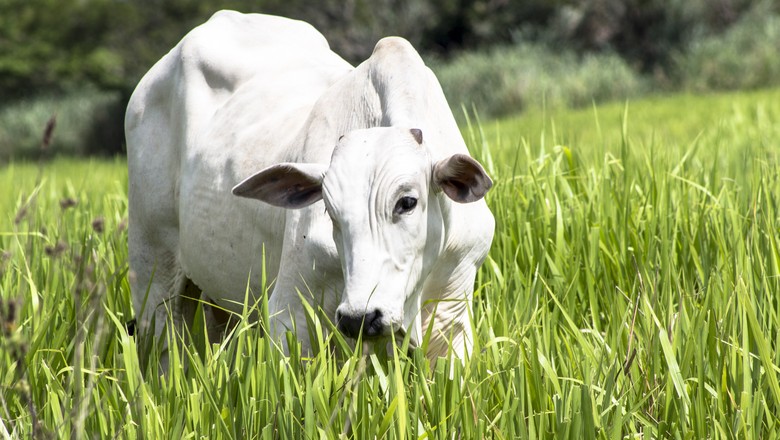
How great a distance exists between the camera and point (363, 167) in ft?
6.91

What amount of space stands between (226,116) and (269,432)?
1353 mm

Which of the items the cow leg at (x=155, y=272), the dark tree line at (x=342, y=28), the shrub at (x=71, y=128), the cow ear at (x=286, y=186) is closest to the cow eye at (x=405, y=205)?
the cow ear at (x=286, y=186)

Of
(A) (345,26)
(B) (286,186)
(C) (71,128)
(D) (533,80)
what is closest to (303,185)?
(B) (286,186)

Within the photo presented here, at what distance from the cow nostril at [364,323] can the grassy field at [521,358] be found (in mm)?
91

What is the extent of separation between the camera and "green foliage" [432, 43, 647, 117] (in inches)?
516

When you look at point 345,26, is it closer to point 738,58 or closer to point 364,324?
point 738,58

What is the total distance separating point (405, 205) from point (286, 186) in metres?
0.33

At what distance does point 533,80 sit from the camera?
13297 mm

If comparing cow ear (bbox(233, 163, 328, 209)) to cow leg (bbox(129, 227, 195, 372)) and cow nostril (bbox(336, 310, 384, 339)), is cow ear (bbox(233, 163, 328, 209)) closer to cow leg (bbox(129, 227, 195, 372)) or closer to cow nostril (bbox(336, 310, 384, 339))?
cow nostril (bbox(336, 310, 384, 339))

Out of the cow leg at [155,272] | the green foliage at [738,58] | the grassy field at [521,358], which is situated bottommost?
the green foliage at [738,58]

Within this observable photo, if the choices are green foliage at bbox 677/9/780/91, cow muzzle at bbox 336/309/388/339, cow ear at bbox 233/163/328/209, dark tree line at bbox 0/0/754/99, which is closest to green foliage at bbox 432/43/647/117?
green foliage at bbox 677/9/780/91

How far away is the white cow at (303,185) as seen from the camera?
211cm

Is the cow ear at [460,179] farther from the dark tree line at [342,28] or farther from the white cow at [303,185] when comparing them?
the dark tree line at [342,28]

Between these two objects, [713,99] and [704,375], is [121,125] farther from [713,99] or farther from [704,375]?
[704,375]
